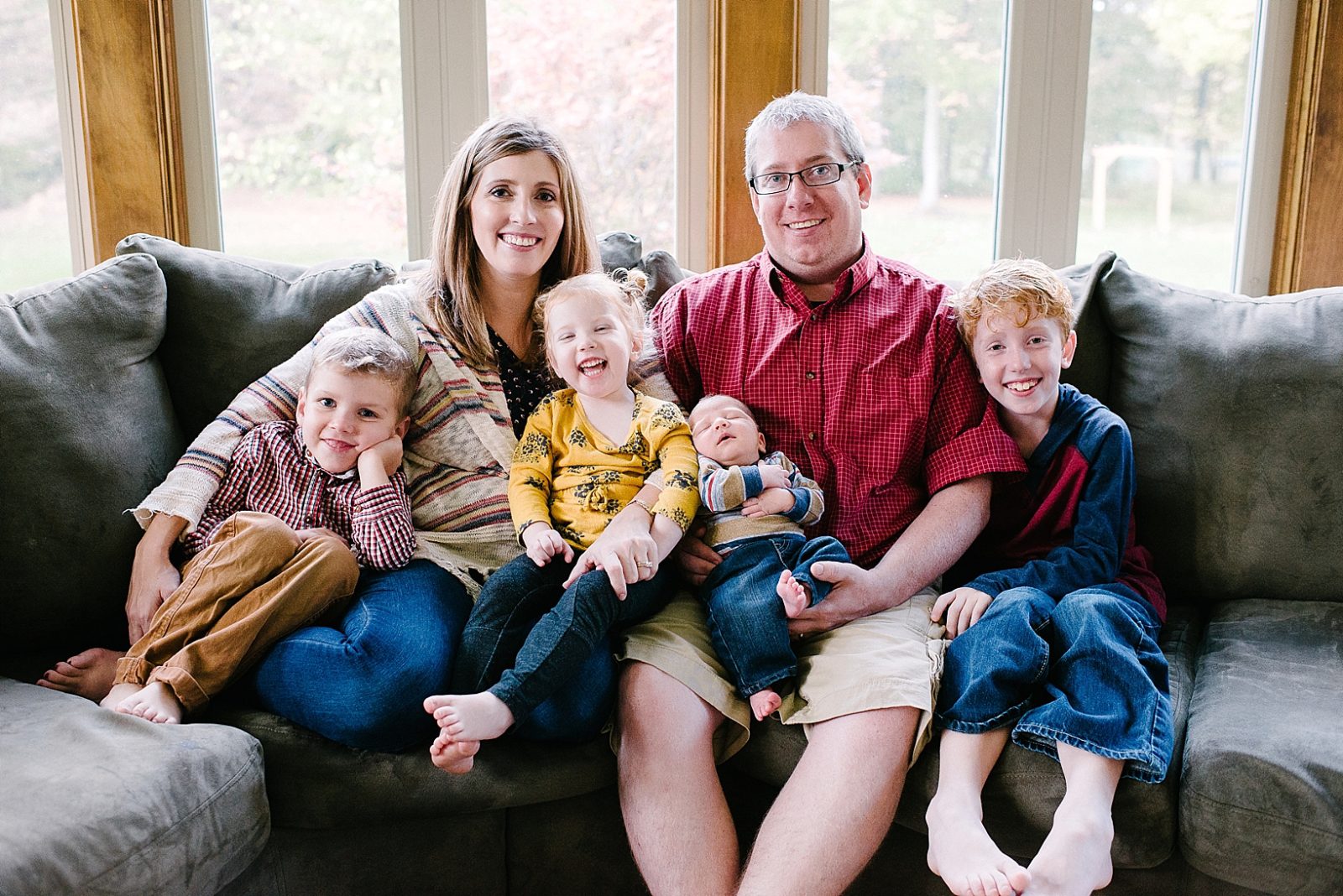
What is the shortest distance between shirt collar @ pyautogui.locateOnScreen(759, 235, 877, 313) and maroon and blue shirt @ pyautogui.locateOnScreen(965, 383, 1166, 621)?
0.40 metres

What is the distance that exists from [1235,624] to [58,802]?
5.96 ft

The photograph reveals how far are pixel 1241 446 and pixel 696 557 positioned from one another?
3.36 ft

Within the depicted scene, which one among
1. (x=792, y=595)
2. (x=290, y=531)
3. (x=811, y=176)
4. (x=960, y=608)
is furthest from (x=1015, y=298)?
(x=290, y=531)

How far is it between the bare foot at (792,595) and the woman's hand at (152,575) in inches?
37.0

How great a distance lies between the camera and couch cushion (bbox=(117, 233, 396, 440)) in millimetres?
2029

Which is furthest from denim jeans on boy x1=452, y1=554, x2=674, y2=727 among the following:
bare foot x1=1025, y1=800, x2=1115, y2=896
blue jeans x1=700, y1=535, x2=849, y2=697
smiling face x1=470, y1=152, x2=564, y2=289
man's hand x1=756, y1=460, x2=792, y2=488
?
bare foot x1=1025, y1=800, x2=1115, y2=896

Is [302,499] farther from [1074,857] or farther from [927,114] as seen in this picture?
[927,114]

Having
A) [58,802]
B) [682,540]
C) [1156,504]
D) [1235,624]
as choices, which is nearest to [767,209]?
[682,540]

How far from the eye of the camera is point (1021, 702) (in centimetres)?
152

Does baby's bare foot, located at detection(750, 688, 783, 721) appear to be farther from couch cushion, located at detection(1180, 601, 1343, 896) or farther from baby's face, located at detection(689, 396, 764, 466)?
couch cushion, located at detection(1180, 601, 1343, 896)

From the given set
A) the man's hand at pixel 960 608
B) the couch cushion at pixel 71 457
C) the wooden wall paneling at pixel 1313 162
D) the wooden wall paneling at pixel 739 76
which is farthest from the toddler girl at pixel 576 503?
the wooden wall paneling at pixel 1313 162

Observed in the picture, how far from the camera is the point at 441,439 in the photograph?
191cm

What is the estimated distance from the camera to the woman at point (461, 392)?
1.73m

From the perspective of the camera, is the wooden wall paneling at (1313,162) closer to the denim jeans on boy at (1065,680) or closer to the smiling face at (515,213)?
the denim jeans on boy at (1065,680)
